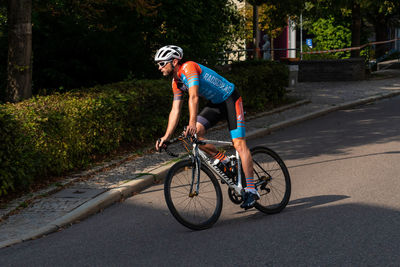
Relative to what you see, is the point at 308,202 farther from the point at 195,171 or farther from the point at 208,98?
the point at 208,98

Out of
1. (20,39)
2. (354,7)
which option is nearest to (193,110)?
(20,39)

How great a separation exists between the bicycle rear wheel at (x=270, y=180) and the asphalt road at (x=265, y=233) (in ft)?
0.42

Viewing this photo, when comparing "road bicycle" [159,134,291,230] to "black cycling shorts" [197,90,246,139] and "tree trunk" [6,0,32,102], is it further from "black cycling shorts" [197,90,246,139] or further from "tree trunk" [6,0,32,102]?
"tree trunk" [6,0,32,102]

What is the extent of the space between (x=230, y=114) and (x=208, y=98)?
11.1 inches

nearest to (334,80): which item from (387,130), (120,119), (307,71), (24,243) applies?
(307,71)

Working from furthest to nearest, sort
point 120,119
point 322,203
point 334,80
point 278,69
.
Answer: point 334,80 → point 278,69 → point 120,119 → point 322,203

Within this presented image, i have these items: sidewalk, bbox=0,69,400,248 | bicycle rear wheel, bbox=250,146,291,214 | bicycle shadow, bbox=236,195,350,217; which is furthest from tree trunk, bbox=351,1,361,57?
bicycle rear wheel, bbox=250,146,291,214

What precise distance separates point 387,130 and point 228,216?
22.2 ft

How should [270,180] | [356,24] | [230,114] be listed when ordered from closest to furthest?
[230,114] < [270,180] < [356,24]

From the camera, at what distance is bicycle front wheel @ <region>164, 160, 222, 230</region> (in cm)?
571

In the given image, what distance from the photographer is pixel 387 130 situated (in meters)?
12.0

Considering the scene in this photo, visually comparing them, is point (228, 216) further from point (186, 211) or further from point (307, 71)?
point (307, 71)

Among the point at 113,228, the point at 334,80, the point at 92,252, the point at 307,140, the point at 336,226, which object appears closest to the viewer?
the point at 92,252

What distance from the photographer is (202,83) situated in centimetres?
586
